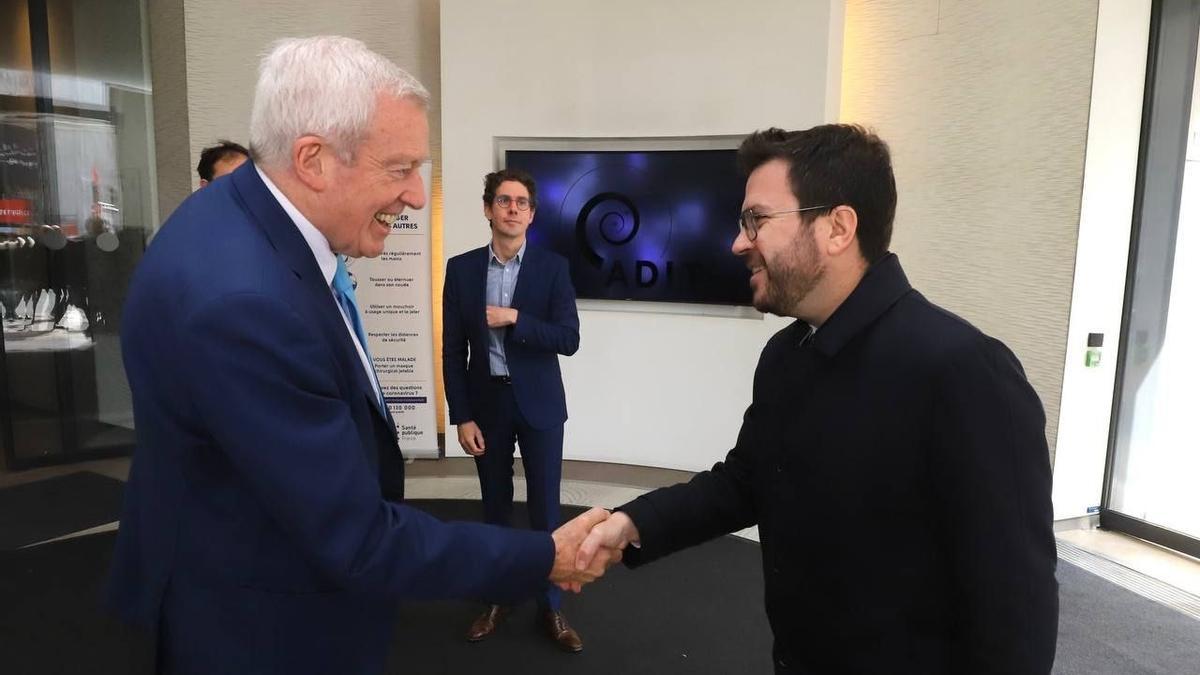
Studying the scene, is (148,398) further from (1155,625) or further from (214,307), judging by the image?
(1155,625)

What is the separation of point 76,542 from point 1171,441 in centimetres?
616

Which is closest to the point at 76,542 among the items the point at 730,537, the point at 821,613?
the point at 730,537

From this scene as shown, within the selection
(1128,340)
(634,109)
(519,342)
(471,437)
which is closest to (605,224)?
(634,109)

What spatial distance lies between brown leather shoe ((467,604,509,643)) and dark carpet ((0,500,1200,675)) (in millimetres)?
32

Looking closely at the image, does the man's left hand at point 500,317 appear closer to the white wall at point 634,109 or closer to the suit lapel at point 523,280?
the suit lapel at point 523,280

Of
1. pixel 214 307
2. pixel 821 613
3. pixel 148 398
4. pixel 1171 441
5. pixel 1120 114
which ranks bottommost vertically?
pixel 1171 441

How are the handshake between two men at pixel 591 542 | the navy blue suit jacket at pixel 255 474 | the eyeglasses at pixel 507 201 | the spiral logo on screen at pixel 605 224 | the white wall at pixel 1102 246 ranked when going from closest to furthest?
the navy blue suit jacket at pixel 255 474
the handshake between two men at pixel 591 542
the eyeglasses at pixel 507 201
the white wall at pixel 1102 246
the spiral logo on screen at pixel 605 224

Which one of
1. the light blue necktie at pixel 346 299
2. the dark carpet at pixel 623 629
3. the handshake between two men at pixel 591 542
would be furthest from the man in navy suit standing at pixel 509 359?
the light blue necktie at pixel 346 299

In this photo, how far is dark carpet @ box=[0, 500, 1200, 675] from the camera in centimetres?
277

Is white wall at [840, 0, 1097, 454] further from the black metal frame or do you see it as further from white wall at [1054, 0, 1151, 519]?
the black metal frame

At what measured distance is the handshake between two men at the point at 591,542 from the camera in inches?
60.2

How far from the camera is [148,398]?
3.59 feet

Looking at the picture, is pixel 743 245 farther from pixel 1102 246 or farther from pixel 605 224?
pixel 605 224

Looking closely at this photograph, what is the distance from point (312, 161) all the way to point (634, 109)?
4082 millimetres
